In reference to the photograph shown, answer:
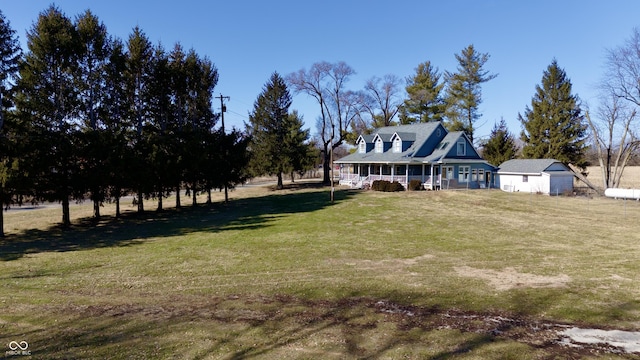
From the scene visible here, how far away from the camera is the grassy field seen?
7.05 meters

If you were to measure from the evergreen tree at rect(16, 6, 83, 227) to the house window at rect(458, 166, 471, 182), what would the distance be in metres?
35.5

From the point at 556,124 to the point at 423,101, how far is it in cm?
1845

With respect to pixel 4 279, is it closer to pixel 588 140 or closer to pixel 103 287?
pixel 103 287

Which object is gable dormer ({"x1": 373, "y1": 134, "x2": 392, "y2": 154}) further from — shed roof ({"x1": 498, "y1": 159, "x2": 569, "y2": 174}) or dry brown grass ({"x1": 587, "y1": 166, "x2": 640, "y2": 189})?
dry brown grass ({"x1": 587, "y1": 166, "x2": 640, "y2": 189})

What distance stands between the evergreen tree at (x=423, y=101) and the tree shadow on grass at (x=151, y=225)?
2774 cm

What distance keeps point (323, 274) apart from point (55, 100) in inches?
918

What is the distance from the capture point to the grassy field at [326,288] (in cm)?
705

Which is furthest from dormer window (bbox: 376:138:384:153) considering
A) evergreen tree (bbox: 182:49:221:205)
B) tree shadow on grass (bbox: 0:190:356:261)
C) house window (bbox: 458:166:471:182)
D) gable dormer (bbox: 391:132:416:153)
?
evergreen tree (bbox: 182:49:221:205)

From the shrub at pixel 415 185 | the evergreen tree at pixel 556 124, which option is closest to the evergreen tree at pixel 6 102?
the shrub at pixel 415 185

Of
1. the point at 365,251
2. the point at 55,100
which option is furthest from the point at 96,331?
the point at 55,100

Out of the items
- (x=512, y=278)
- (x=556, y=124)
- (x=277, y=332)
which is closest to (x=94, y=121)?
(x=277, y=332)

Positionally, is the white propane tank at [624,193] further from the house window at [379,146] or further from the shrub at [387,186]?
the house window at [379,146]

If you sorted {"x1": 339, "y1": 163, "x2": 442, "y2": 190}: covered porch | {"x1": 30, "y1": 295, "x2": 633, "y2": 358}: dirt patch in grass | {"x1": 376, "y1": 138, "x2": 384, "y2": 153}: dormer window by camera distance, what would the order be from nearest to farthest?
{"x1": 30, "y1": 295, "x2": 633, "y2": 358}: dirt patch in grass < {"x1": 339, "y1": 163, "x2": 442, "y2": 190}: covered porch < {"x1": 376, "y1": 138, "x2": 384, "y2": 153}: dormer window

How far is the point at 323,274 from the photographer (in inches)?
488
